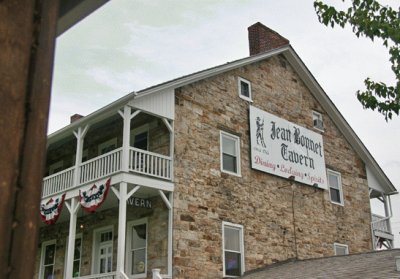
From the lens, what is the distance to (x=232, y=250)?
15.7m

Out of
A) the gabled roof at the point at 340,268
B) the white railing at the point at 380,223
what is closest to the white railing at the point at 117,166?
the gabled roof at the point at 340,268

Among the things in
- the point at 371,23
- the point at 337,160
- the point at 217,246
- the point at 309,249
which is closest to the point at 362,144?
the point at 337,160

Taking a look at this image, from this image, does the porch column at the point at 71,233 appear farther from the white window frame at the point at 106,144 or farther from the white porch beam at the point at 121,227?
the white window frame at the point at 106,144

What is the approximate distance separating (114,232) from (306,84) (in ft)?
33.5

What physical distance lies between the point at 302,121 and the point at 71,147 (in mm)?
9070

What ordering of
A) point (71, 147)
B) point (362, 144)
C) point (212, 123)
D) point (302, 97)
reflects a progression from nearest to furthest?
point (212, 123), point (71, 147), point (302, 97), point (362, 144)

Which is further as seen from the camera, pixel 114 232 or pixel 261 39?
pixel 261 39

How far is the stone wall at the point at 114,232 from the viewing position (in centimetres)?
1425

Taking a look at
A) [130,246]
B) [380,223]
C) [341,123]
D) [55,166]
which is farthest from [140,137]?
[380,223]

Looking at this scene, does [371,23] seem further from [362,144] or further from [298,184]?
[362,144]

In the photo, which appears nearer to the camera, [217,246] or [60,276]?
[217,246]

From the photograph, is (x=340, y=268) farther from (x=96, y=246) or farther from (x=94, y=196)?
(x=96, y=246)

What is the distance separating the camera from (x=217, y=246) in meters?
15.2

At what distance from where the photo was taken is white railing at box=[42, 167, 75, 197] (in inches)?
619
